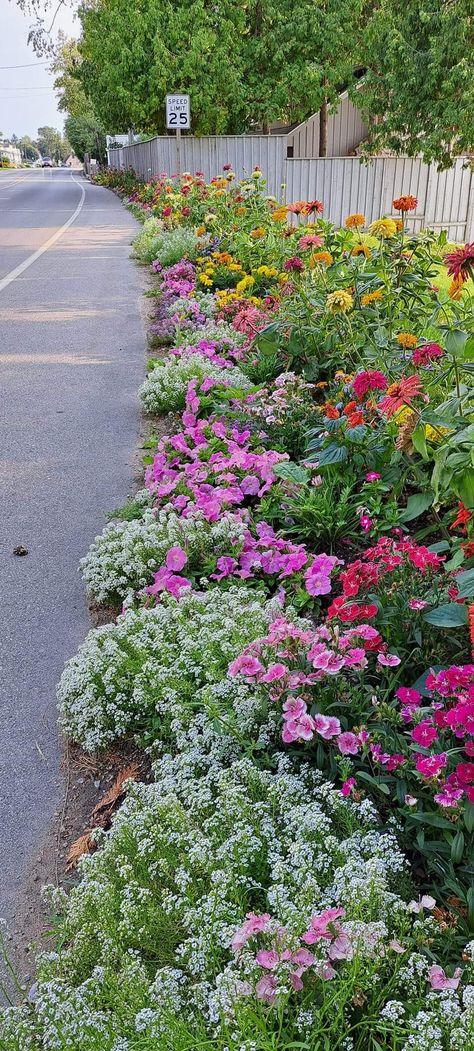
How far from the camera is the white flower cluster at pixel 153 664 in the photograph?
8.46 feet

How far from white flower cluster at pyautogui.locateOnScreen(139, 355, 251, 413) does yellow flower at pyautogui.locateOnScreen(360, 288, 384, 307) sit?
103 cm

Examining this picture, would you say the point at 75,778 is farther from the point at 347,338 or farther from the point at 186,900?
the point at 347,338

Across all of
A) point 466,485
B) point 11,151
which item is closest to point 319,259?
point 466,485

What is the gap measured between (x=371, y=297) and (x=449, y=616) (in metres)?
2.53

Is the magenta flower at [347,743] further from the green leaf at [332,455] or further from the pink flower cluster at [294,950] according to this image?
the green leaf at [332,455]

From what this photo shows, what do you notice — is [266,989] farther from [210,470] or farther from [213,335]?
[213,335]

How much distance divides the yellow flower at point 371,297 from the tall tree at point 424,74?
1736 centimetres

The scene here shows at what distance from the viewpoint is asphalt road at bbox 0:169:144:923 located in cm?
264

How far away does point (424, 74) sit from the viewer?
1945 centimetres

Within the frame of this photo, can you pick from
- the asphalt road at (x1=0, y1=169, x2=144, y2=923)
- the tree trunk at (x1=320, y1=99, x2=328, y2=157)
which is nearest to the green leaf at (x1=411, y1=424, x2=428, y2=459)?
the asphalt road at (x1=0, y1=169, x2=144, y2=923)

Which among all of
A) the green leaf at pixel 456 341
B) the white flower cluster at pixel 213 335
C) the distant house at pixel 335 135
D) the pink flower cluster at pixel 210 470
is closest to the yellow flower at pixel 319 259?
the pink flower cluster at pixel 210 470

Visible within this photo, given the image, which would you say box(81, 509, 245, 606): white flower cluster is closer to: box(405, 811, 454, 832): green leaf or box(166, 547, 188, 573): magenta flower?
box(166, 547, 188, 573): magenta flower

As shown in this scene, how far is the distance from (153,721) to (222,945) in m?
0.99

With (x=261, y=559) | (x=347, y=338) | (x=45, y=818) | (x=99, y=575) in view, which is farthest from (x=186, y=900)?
(x=347, y=338)
